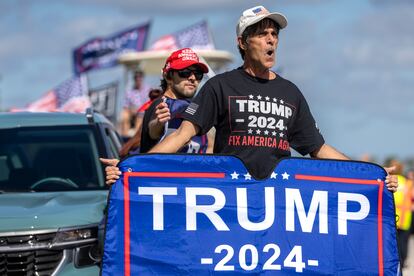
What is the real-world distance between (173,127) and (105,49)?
18.9m

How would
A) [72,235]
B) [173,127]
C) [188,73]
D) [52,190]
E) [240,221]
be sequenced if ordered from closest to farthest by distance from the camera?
[240,221] < [72,235] < [173,127] < [188,73] < [52,190]

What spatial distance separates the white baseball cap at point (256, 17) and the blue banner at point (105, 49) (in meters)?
19.0

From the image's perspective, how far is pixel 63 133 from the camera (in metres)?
9.22

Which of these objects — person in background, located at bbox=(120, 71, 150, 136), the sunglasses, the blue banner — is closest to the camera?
the sunglasses

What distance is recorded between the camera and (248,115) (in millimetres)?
6738

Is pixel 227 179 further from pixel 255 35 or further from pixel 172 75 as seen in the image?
pixel 172 75

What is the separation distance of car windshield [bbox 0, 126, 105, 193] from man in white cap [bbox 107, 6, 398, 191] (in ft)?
6.49

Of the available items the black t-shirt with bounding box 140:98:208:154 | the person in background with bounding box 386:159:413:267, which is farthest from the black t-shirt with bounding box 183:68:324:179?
the person in background with bounding box 386:159:413:267

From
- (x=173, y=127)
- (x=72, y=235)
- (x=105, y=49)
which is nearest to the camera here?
(x=72, y=235)

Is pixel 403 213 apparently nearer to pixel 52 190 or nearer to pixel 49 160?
pixel 49 160

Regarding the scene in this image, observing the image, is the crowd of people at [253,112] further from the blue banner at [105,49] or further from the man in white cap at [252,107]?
the blue banner at [105,49]

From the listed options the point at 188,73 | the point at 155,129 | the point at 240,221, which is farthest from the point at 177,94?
the point at 240,221

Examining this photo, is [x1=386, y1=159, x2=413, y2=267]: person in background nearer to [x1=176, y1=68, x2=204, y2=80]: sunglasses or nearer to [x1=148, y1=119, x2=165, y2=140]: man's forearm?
[x1=176, y1=68, x2=204, y2=80]: sunglasses

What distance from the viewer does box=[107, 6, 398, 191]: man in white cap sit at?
22.1 ft
